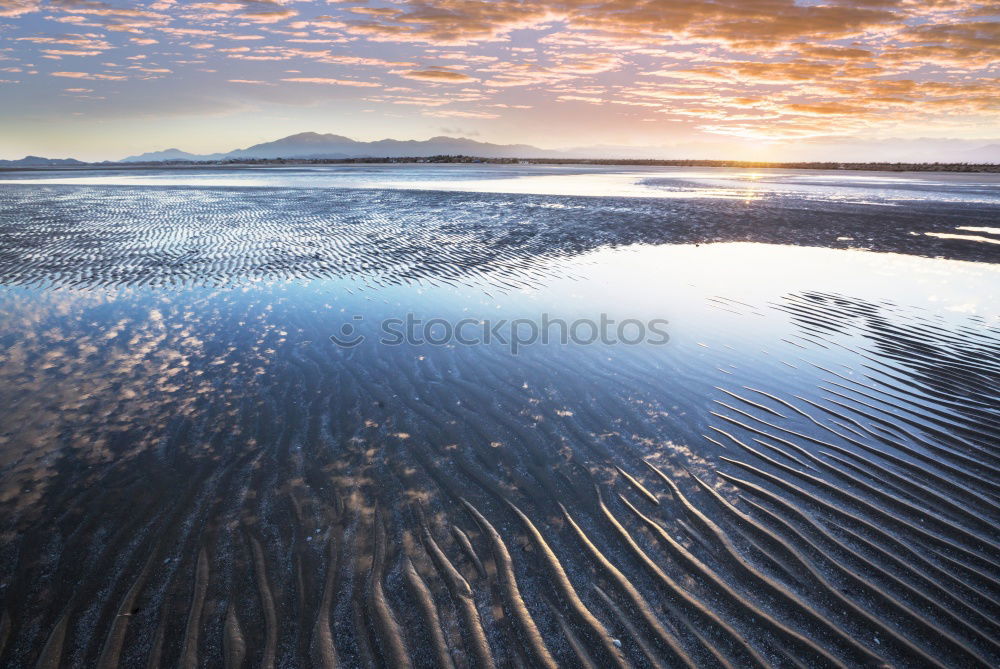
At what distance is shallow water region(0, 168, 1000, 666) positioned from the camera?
3.46 meters

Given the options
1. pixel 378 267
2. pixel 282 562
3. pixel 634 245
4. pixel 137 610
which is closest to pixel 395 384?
pixel 282 562

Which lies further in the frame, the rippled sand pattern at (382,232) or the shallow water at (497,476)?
the rippled sand pattern at (382,232)

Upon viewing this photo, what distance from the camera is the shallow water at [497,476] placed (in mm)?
3459

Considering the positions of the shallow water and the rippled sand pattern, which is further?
the rippled sand pattern

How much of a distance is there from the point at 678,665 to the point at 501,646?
111cm

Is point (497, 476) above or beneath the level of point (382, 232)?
beneath

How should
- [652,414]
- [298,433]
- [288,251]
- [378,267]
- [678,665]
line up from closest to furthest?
1. [678,665]
2. [298,433]
3. [652,414]
4. [378,267]
5. [288,251]

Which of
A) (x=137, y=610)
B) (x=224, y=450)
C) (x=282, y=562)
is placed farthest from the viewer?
(x=224, y=450)

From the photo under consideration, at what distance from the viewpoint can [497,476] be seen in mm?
5117

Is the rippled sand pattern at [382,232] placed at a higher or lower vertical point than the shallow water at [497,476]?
higher

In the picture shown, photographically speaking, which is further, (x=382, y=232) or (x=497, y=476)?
(x=382, y=232)

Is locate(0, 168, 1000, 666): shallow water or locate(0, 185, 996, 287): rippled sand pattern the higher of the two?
locate(0, 185, 996, 287): rippled sand pattern

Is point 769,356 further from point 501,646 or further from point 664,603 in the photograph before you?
point 501,646

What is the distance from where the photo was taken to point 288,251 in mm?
16078
